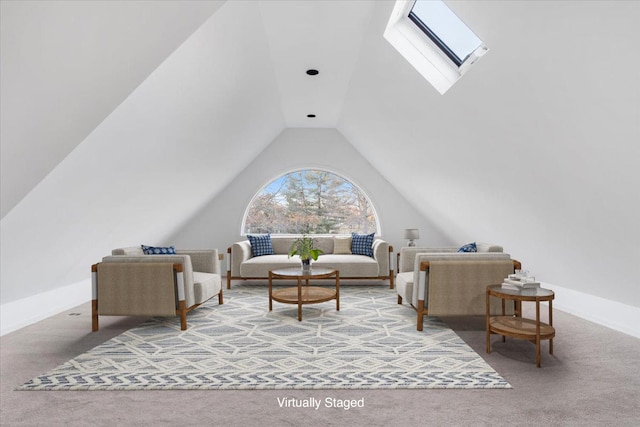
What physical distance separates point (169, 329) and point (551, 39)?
4084 mm

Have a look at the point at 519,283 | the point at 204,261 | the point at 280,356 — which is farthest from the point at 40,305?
the point at 519,283

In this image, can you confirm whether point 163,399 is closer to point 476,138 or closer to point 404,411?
point 404,411

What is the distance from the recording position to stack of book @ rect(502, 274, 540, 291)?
324cm

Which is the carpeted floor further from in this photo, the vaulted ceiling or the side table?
the vaulted ceiling

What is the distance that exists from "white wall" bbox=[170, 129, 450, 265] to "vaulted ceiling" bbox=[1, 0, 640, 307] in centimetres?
196

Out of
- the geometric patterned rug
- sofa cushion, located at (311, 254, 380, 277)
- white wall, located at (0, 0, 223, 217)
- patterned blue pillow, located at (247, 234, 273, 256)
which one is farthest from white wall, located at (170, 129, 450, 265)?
white wall, located at (0, 0, 223, 217)

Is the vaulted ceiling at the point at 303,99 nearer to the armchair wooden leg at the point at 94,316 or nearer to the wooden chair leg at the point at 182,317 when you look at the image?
the armchair wooden leg at the point at 94,316

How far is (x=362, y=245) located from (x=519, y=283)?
155 inches

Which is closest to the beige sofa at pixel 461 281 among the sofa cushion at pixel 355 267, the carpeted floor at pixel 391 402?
the carpeted floor at pixel 391 402

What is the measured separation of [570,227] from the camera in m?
3.62

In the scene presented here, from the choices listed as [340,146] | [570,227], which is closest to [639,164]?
[570,227]

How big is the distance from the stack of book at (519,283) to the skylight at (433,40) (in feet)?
5.88

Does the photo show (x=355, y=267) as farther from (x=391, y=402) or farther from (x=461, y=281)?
(x=391, y=402)

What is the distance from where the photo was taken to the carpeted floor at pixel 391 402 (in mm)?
2254
